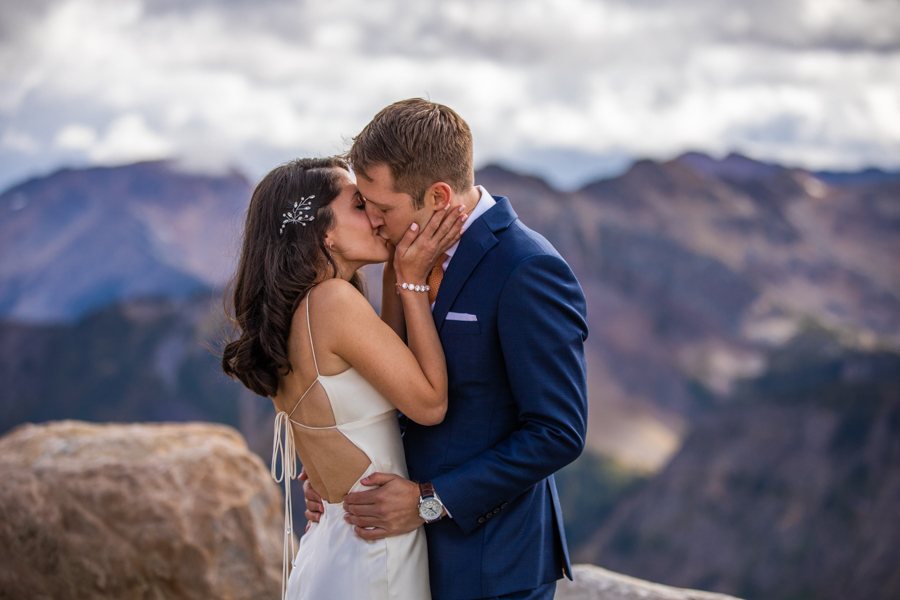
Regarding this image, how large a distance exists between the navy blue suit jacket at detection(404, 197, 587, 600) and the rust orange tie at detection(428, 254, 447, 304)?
0.10 meters

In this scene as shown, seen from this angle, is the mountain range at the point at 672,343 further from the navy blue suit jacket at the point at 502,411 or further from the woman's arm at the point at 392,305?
the navy blue suit jacket at the point at 502,411

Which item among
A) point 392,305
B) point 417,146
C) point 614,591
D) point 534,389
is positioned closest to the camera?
point 534,389

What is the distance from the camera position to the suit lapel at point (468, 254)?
1969 millimetres

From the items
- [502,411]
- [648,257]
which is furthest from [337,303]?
[648,257]

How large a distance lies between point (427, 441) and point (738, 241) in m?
33.0

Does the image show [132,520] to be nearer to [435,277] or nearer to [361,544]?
[361,544]

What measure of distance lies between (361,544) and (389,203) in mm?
1004

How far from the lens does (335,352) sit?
1989mm

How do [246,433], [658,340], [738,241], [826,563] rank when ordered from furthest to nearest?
[738,241] → [658,340] → [246,433] → [826,563]

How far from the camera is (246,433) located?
2391 cm

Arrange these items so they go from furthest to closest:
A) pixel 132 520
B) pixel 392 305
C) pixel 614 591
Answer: pixel 132 520 < pixel 614 591 < pixel 392 305

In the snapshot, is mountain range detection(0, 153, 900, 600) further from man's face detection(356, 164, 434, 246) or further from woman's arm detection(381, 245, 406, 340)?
man's face detection(356, 164, 434, 246)

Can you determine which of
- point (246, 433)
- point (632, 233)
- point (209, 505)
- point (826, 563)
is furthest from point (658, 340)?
point (209, 505)

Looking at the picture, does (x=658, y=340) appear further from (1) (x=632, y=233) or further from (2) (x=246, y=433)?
(2) (x=246, y=433)
